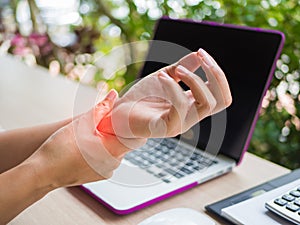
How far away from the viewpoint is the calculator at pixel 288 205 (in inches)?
19.1

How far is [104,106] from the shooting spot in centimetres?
50

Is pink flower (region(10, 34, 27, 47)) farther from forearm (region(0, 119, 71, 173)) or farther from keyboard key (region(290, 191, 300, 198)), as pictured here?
keyboard key (region(290, 191, 300, 198))

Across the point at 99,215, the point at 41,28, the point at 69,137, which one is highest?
the point at 69,137

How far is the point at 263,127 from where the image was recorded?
0.91 m

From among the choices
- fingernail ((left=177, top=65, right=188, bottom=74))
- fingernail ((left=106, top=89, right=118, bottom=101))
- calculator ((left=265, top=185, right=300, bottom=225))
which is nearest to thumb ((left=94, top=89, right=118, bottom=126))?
fingernail ((left=106, top=89, right=118, bottom=101))

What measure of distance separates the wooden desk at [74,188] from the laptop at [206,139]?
0.5 inches

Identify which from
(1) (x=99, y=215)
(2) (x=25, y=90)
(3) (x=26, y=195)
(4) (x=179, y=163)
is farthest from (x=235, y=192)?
(2) (x=25, y=90)

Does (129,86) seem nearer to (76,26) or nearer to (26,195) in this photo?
(26,195)

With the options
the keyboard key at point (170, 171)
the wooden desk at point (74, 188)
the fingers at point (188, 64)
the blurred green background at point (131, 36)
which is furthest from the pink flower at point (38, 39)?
the fingers at point (188, 64)

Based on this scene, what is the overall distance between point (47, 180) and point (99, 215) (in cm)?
11

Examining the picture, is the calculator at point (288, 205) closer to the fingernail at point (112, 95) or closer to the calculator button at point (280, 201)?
the calculator button at point (280, 201)

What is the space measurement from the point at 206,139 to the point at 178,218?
5.6 inches

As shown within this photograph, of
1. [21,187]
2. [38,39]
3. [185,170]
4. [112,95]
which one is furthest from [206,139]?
[38,39]

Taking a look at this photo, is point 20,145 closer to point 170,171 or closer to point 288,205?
point 170,171
